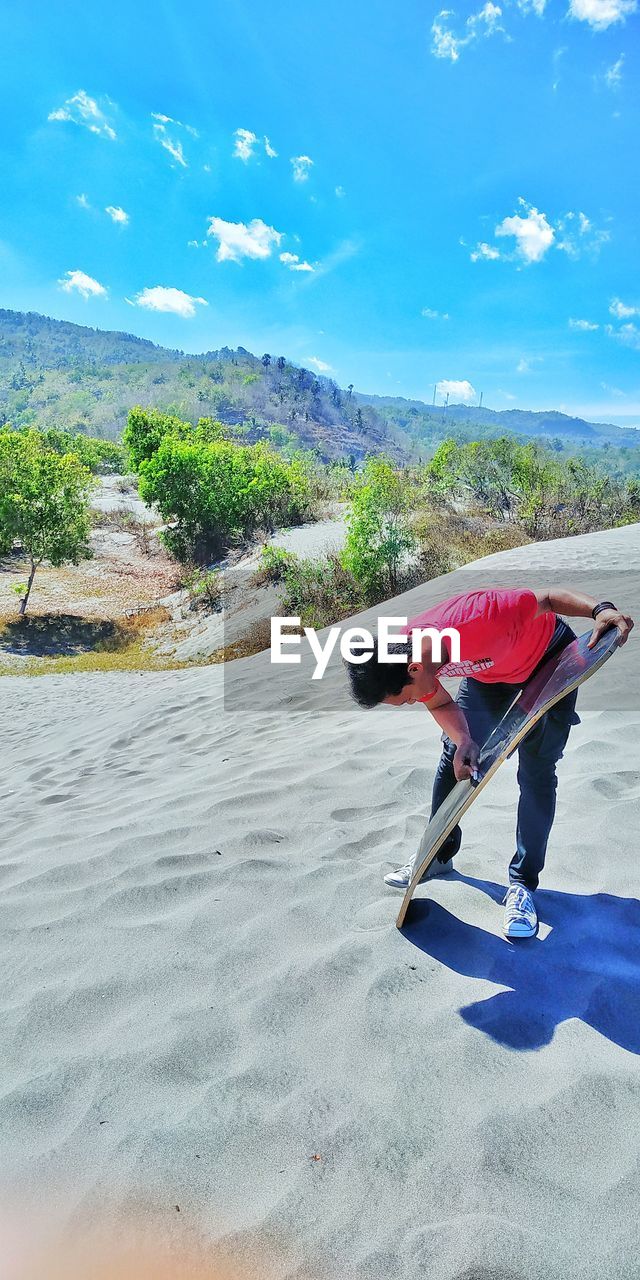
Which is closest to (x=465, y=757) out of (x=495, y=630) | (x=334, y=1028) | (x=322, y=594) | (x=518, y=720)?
(x=518, y=720)

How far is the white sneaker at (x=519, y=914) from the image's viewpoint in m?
2.39

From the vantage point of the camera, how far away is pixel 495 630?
2.25 metres

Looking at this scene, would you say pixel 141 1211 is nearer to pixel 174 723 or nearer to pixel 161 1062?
pixel 161 1062

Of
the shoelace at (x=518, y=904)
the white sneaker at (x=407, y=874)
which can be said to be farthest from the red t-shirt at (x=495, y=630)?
the white sneaker at (x=407, y=874)

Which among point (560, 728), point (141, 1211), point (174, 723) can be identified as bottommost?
point (174, 723)

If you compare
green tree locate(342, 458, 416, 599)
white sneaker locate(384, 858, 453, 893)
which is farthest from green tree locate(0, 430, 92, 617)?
white sneaker locate(384, 858, 453, 893)

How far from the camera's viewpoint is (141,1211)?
1524mm

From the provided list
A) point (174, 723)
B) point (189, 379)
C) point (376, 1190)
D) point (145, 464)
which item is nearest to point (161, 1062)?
point (376, 1190)

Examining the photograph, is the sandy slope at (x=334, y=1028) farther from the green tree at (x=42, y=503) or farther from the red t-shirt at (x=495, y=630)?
the green tree at (x=42, y=503)

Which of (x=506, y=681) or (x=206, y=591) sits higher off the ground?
(x=506, y=681)

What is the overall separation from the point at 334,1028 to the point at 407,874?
900 mm

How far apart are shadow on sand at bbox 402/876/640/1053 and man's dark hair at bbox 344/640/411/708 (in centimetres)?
98

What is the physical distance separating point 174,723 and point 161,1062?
4985mm

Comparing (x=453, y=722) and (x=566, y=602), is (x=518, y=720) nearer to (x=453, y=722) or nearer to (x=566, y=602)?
(x=453, y=722)
